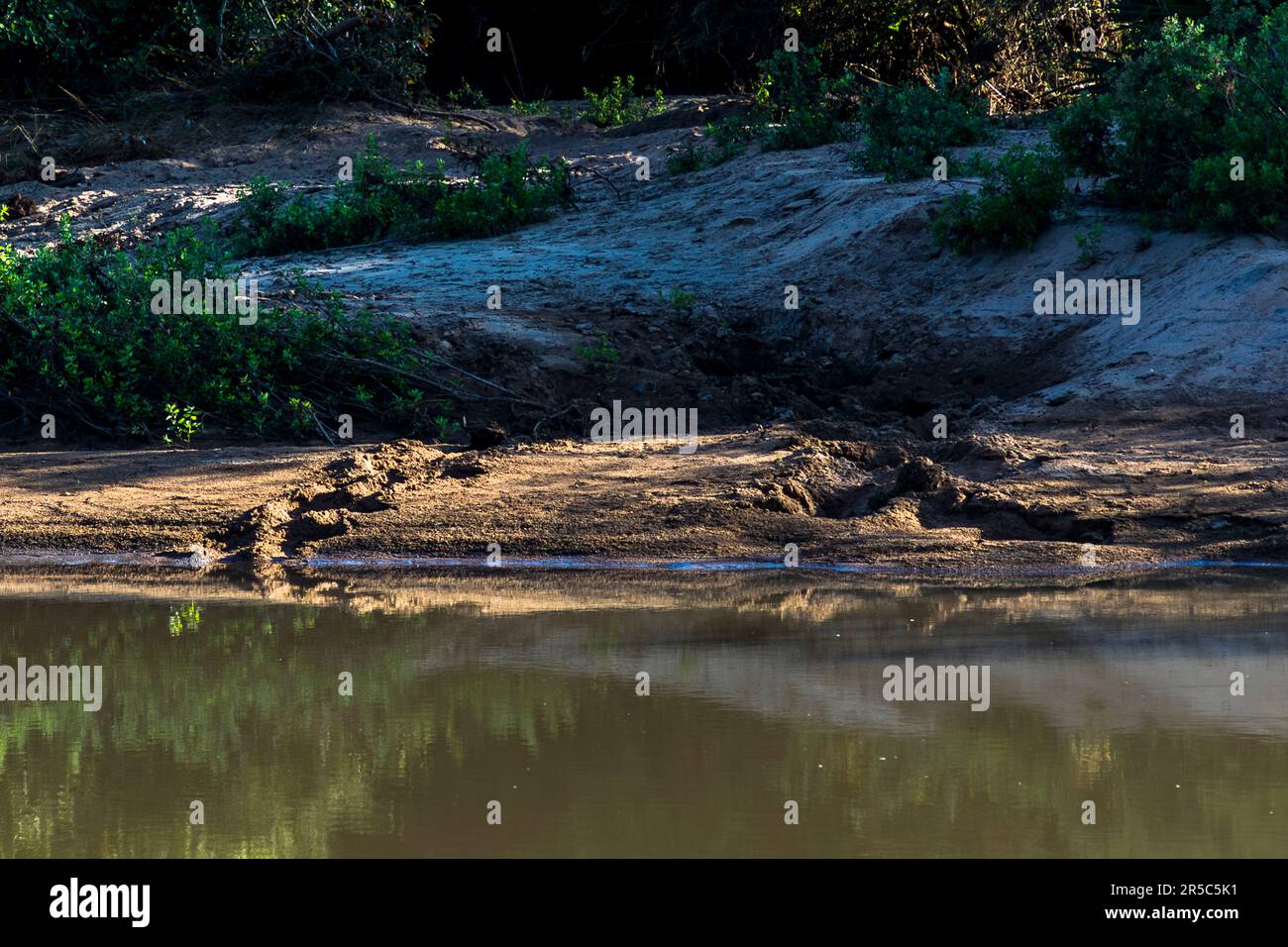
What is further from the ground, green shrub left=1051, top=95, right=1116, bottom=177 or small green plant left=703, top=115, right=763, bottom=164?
small green plant left=703, top=115, right=763, bottom=164

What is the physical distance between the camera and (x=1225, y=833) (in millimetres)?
3941

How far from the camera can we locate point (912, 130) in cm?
1237

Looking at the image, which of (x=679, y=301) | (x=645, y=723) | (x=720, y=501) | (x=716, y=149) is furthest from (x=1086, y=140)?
(x=645, y=723)

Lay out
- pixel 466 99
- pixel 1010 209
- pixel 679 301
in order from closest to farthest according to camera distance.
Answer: pixel 1010 209 < pixel 679 301 < pixel 466 99

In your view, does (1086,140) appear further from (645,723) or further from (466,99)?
(466,99)

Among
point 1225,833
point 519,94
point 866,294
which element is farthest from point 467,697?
point 519,94

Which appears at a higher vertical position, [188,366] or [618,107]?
[618,107]

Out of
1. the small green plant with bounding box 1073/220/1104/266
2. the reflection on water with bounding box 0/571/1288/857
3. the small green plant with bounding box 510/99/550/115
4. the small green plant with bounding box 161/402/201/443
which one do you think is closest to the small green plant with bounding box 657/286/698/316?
the small green plant with bounding box 1073/220/1104/266

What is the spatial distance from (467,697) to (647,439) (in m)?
4.13

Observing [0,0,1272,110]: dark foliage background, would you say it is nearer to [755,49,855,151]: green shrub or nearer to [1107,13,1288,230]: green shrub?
[755,49,855,151]: green shrub

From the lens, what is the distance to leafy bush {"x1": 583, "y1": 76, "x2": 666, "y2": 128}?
→ 53.8 feet

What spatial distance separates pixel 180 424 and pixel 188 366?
18.9 inches

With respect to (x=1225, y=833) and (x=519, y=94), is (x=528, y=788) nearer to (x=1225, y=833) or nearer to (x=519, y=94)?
(x=1225, y=833)

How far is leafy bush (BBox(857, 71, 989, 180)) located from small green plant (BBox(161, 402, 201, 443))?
5.55 m
